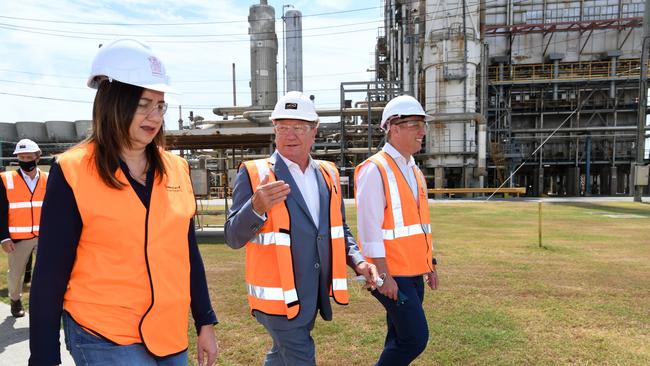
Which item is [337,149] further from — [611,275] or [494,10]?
[611,275]

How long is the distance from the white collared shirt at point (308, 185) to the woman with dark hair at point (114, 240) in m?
0.99

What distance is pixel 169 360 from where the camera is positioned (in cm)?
181

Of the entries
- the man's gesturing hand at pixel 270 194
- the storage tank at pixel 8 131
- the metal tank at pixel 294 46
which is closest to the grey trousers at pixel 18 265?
the man's gesturing hand at pixel 270 194

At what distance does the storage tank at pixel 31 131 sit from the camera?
3916cm

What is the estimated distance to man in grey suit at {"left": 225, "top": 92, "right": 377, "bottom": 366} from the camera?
2.45 meters

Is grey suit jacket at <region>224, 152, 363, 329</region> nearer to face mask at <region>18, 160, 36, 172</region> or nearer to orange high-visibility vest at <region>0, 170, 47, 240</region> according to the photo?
orange high-visibility vest at <region>0, 170, 47, 240</region>

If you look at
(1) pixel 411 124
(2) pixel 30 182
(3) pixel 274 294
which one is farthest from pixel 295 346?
(2) pixel 30 182

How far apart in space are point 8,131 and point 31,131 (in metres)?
2.31

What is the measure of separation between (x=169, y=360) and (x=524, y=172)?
4041 cm

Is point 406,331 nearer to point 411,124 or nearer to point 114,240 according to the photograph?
point 411,124

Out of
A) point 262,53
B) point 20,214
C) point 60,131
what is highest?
point 262,53

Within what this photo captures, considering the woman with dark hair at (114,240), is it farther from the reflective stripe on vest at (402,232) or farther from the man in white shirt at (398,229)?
the reflective stripe on vest at (402,232)

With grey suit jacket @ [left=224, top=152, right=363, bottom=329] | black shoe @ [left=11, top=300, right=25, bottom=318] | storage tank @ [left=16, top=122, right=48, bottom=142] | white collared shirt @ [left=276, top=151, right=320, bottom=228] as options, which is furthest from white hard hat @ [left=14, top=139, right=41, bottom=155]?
storage tank @ [left=16, top=122, right=48, bottom=142]

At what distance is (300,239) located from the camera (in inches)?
99.9
